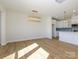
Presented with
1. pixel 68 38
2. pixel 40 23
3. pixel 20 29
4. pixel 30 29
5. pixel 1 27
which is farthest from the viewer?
pixel 40 23

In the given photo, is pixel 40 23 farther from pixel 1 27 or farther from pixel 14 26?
pixel 1 27

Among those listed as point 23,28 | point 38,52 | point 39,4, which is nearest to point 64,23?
point 23,28

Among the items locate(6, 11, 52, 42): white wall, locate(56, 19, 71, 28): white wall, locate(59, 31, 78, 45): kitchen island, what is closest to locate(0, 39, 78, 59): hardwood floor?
locate(59, 31, 78, 45): kitchen island

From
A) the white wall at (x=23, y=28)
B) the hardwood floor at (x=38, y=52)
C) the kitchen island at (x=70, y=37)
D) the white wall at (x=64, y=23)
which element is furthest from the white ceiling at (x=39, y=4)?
the white wall at (x=64, y=23)

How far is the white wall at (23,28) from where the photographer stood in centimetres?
542

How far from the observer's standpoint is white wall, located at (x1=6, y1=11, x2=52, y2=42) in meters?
5.42

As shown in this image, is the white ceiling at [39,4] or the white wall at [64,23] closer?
the white ceiling at [39,4]

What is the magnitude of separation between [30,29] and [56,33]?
167 inches

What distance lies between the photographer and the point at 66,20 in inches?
347

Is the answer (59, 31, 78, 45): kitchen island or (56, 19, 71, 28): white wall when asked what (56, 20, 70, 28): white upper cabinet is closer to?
(56, 19, 71, 28): white wall

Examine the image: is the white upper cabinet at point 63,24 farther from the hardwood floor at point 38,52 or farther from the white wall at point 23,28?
the hardwood floor at point 38,52

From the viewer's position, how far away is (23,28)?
6.22 metres

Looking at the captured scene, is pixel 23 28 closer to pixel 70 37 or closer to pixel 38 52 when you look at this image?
pixel 38 52

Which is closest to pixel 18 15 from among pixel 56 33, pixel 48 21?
pixel 48 21
